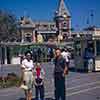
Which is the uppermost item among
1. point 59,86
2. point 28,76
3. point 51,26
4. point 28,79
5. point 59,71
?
point 51,26

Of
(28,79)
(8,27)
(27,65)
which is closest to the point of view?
(28,79)

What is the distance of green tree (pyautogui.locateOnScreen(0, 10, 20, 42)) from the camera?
220ft

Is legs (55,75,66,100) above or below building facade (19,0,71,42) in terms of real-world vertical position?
below

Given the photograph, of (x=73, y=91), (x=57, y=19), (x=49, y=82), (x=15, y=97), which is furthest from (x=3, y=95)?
(x=57, y=19)

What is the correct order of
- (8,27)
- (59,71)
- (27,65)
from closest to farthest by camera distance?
(59,71) < (27,65) < (8,27)

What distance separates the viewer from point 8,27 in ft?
223

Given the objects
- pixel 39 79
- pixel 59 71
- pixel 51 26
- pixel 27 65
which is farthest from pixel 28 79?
pixel 51 26

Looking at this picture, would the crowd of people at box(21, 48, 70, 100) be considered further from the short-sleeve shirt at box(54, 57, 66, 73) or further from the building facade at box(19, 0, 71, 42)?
the building facade at box(19, 0, 71, 42)

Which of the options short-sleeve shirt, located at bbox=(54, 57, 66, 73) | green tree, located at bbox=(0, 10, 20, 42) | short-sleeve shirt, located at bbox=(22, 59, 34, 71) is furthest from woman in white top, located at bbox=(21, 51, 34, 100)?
green tree, located at bbox=(0, 10, 20, 42)

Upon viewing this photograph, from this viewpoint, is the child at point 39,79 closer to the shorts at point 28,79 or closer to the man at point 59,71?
the shorts at point 28,79

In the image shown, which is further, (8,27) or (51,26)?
(51,26)

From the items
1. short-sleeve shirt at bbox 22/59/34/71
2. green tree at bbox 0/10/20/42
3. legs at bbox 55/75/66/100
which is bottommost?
legs at bbox 55/75/66/100

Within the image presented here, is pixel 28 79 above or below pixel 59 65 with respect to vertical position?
below

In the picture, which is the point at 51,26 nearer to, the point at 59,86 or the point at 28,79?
the point at 28,79
